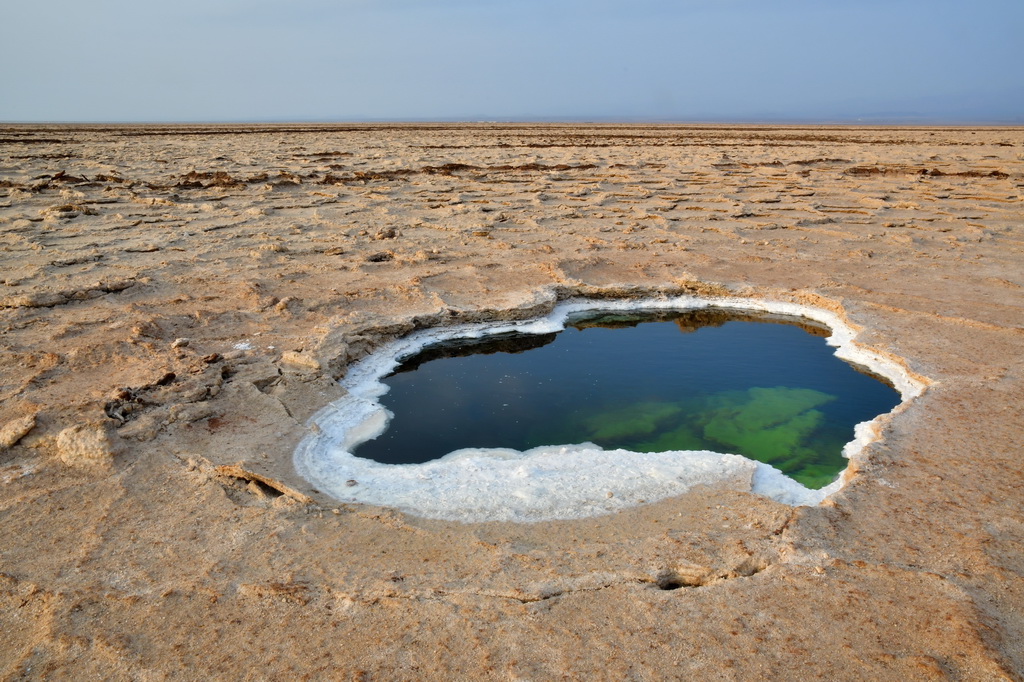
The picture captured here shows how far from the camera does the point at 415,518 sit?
279 centimetres

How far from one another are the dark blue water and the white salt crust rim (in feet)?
0.66

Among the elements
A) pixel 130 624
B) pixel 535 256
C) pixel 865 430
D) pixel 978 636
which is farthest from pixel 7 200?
pixel 978 636

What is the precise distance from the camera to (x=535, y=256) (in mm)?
6781

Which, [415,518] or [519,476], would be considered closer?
[415,518]

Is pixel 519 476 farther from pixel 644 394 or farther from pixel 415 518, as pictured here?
pixel 644 394

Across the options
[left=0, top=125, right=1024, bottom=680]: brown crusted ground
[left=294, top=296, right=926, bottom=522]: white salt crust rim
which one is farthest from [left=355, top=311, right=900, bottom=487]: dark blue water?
[left=0, top=125, right=1024, bottom=680]: brown crusted ground

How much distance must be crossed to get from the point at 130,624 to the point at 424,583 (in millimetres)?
909

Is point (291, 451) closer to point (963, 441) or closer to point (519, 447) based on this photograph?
point (519, 447)

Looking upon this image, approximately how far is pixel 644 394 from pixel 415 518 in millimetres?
2183

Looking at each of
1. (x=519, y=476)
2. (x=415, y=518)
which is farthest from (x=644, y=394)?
(x=415, y=518)

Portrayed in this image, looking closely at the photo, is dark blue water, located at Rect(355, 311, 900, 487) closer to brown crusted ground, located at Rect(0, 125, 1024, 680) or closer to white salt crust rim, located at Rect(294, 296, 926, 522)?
white salt crust rim, located at Rect(294, 296, 926, 522)

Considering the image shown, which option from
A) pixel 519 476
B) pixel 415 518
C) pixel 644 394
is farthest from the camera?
pixel 644 394

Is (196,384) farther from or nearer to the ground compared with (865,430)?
farther from the ground

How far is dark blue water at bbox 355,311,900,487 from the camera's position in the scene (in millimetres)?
3893
